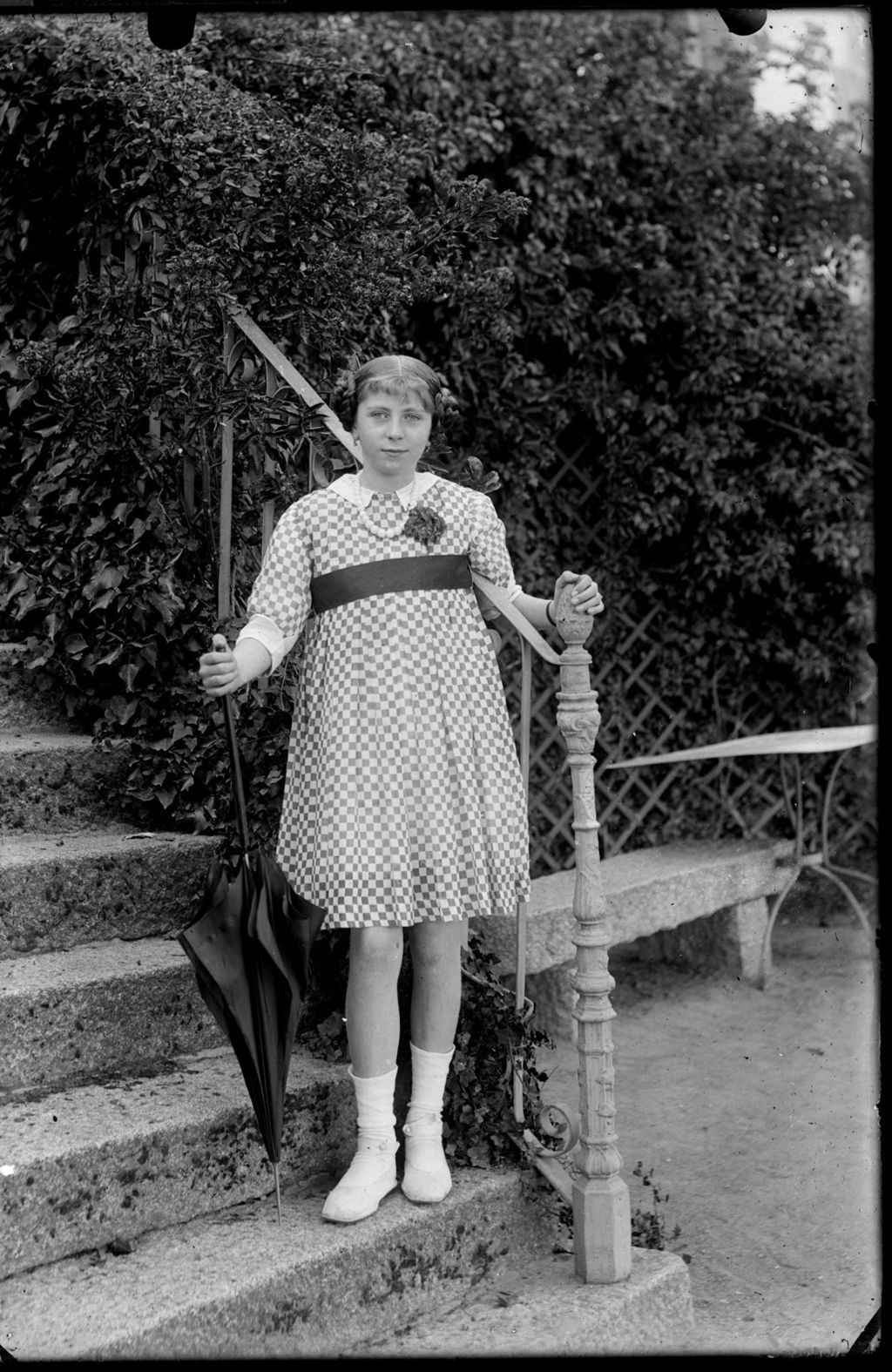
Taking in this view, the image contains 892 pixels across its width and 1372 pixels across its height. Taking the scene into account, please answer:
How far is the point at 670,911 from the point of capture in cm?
496

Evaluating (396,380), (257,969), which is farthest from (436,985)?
(396,380)

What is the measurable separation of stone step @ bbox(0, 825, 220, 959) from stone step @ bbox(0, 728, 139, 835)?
2.5 inches

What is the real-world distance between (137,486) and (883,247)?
227 centimetres

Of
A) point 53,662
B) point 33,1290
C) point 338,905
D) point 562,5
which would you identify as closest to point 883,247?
point 562,5

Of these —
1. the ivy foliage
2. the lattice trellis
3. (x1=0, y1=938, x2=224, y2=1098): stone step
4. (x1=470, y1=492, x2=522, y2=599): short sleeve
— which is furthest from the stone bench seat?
(x1=470, y1=492, x2=522, y2=599): short sleeve

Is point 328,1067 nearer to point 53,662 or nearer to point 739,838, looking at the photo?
point 53,662

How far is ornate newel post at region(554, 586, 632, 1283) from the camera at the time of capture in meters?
2.63

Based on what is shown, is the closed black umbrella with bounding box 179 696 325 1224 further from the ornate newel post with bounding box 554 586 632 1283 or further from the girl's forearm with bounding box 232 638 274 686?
the ornate newel post with bounding box 554 586 632 1283

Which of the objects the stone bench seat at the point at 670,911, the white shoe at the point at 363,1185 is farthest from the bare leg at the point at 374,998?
the stone bench seat at the point at 670,911

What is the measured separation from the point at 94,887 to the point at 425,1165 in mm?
1023

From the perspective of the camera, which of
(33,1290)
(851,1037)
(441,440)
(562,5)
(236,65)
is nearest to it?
(562,5)

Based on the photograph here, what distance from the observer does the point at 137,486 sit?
3.68 m

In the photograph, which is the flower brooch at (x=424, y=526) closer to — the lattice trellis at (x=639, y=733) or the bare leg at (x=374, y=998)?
the bare leg at (x=374, y=998)

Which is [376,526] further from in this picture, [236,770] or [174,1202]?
[174,1202]
